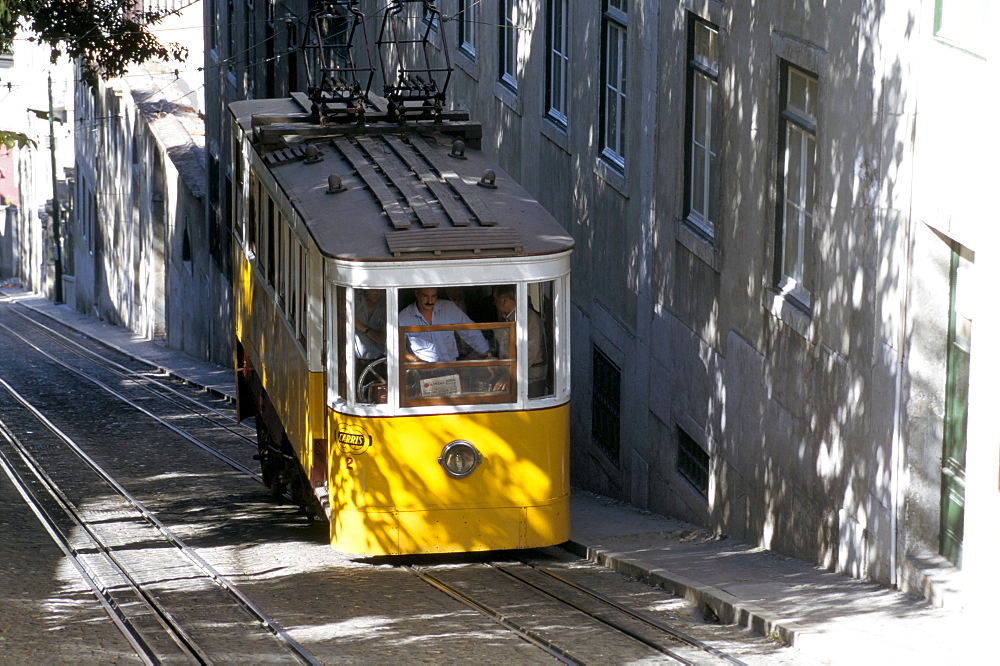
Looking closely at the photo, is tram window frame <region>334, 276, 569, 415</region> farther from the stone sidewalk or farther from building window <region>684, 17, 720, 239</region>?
building window <region>684, 17, 720, 239</region>

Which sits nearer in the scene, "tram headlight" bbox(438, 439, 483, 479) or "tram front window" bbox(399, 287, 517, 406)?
"tram front window" bbox(399, 287, 517, 406)

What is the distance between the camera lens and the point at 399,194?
10.3 m

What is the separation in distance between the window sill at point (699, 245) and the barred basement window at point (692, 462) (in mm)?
1493

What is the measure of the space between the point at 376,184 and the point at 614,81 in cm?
390

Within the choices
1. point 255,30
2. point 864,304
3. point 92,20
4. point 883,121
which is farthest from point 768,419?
point 255,30

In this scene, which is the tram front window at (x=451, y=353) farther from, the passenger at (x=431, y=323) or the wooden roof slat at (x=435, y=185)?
the wooden roof slat at (x=435, y=185)

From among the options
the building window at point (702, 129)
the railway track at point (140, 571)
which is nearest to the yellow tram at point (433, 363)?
the railway track at point (140, 571)

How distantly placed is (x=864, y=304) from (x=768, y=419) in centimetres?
169

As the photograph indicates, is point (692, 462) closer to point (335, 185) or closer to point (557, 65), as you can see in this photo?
point (335, 185)

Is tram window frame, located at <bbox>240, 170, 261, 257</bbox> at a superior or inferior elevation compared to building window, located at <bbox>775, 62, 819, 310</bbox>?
inferior

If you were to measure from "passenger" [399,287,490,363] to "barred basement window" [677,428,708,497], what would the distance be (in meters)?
2.74

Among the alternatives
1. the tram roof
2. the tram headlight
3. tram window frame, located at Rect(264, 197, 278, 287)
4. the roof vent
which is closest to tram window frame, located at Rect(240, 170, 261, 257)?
tram window frame, located at Rect(264, 197, 278, 287)

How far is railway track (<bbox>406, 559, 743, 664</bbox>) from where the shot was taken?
25.5 feet

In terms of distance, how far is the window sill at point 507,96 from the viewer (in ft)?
54.6
